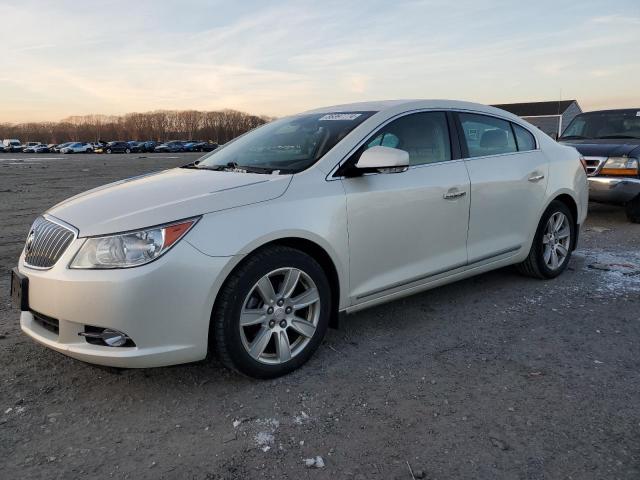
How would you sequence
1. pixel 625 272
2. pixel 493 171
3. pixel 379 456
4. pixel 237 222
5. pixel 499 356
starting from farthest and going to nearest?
pixel 625 272 → pixel 493 171 → pixel 499 356 → pixel 237 222 → pixel 379 456

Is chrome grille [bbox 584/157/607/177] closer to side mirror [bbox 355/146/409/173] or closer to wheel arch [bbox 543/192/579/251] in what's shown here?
wheel arch [bbox 543/192/579/251]

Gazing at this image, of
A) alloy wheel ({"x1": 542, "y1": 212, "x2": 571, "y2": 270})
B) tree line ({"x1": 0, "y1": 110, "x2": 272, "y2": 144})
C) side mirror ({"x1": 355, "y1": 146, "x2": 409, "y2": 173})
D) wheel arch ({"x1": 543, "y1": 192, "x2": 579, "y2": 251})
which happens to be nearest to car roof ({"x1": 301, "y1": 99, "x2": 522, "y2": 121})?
side mirror ({"x1": 355, "y1": 146, "x2": 409, "y2": 173})

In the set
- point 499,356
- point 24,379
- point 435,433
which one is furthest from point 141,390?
point 499,356

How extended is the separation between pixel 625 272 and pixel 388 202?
3.16 m

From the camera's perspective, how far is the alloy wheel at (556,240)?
4879 mm

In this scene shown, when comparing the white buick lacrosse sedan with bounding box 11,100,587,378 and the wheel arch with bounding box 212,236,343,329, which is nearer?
the white buick lacrosse sedan with bounding box 11,100,587,378

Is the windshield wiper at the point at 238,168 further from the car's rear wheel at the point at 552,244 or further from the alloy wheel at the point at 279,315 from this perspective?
the car's rear wheel at the point at 552,244

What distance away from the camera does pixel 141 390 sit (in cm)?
299

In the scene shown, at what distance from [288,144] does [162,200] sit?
1.16 meters

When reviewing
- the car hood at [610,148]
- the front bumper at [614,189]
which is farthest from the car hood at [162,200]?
the car hood at [610,148]

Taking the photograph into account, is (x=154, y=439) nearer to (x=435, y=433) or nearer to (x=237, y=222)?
(x=237, y=222)

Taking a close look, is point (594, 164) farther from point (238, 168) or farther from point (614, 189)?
point (238, 168)

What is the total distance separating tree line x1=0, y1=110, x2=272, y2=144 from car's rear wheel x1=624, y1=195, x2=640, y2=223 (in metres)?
103

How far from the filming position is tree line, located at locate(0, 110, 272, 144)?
11288 centimetres
